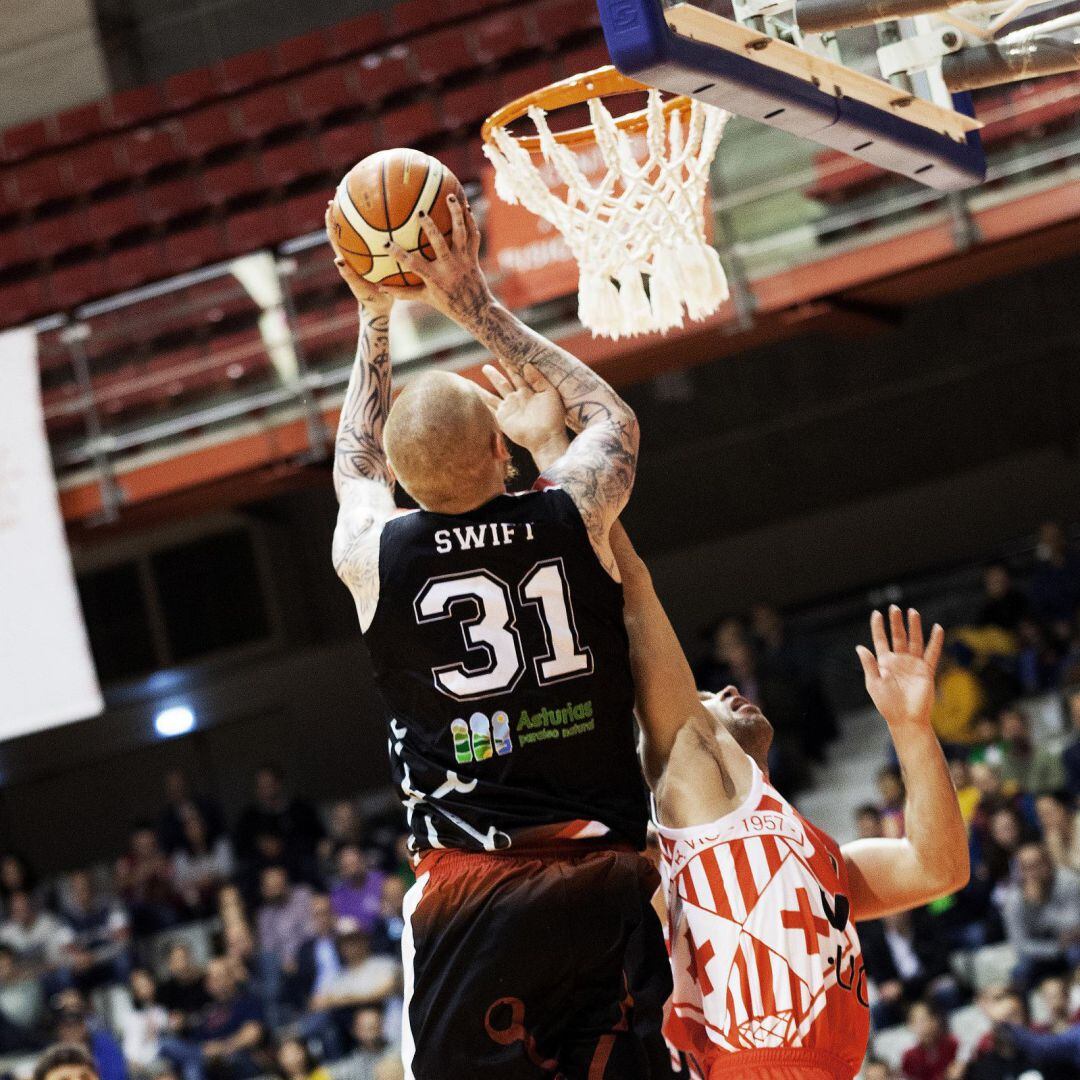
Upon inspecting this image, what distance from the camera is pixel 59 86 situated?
48.2ft

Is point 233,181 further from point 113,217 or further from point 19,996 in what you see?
point 19,996

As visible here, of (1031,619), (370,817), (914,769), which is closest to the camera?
(914,769)

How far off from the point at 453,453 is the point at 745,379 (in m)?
10.7

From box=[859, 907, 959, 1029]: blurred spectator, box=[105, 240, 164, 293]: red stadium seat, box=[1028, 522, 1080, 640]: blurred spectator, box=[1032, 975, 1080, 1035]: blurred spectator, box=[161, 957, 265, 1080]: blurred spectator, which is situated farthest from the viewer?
box=[105, 240, 164, 293]: red stadium seat

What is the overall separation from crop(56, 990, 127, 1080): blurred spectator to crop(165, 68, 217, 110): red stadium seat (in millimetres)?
7216

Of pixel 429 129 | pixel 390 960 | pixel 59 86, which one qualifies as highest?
pixel 59 86

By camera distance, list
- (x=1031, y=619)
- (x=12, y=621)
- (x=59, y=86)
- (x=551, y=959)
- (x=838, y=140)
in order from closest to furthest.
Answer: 1. (x=551, y=959)
2. (x=838, y=140)
3. (x=12, y=621)
4. (x=1031, y=619)
5. (x=59, y=86)

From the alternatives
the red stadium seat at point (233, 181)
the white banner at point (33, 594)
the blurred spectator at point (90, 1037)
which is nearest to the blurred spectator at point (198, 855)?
the blurred spectator at point (90, 1037)

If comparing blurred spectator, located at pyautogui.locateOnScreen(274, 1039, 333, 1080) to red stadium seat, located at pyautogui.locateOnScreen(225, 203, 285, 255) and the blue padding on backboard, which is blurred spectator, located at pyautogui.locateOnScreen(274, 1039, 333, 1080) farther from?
the blue padding on backboard

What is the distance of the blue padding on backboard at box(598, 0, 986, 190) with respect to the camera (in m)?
3.34

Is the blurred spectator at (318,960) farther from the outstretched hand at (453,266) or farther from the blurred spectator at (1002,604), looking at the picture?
the outstretched hand at (453,266)

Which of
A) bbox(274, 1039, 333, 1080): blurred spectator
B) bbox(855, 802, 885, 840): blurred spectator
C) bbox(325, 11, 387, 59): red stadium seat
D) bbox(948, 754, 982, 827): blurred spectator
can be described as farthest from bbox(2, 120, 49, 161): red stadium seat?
bbox(948, 754, 982, 827): blurred spectator

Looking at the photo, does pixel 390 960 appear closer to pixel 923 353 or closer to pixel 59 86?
pixel 923 353

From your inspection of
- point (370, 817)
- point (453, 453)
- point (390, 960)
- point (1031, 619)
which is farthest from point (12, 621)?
point (453, 453)
